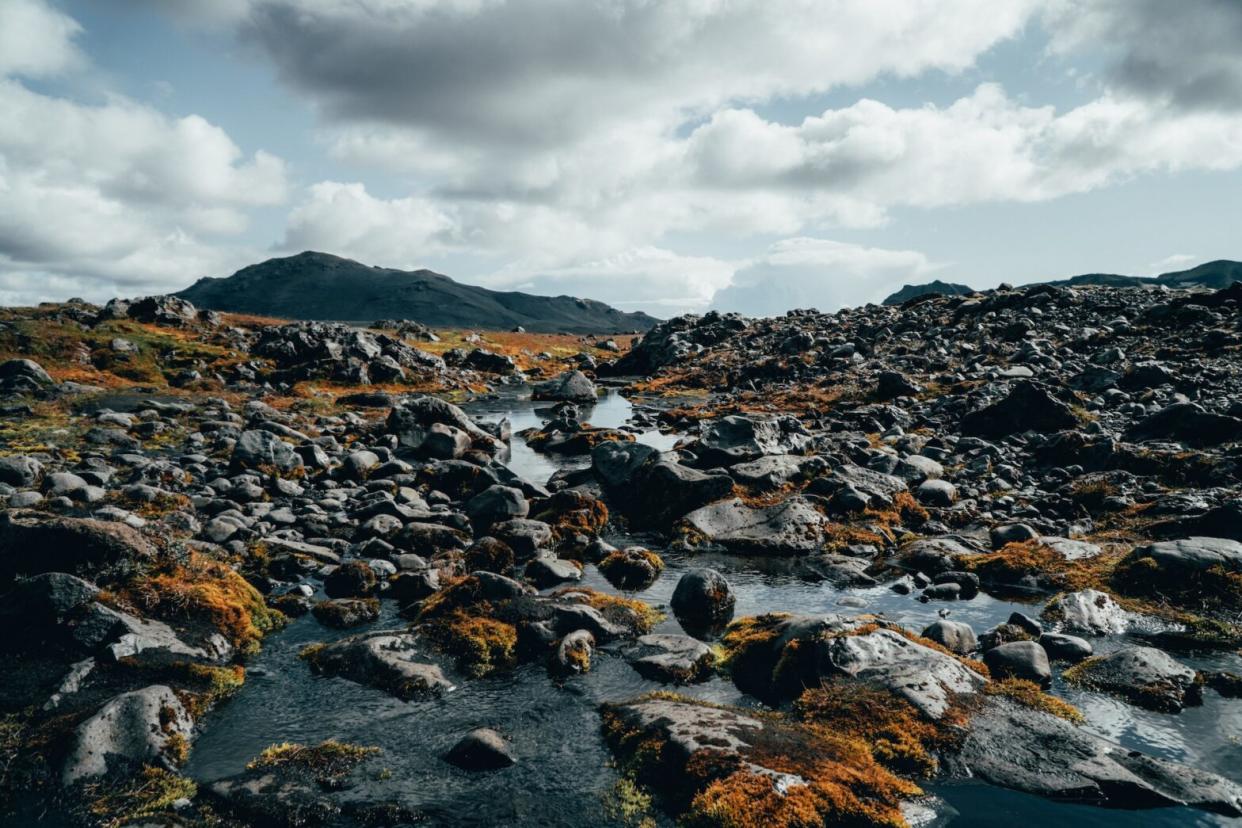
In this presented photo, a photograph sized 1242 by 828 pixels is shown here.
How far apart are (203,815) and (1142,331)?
55.0m

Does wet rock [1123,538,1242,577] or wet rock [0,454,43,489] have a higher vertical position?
wet rock [0,454,43,489]

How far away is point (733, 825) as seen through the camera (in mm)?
7840

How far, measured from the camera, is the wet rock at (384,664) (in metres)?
Result: 11.6

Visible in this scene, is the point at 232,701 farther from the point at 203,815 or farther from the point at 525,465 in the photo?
the point at 525,465

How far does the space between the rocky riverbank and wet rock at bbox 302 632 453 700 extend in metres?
0.06

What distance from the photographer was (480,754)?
31.4 ft

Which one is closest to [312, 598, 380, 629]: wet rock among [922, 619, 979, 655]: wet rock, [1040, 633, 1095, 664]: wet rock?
[922, 619, 979, 655]: wet rock

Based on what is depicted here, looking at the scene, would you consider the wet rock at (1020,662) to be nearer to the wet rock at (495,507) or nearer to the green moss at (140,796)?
the green moss at (140,796)

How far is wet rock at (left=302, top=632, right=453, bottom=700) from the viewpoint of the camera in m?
11.6

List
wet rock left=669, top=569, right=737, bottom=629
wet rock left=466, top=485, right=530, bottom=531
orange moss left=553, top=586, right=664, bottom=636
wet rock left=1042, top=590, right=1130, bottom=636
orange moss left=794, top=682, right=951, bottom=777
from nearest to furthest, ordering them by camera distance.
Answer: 1. orange moss left=794, top=682, right=951, bottom=777
2. wet rock left=1042, top=590, right=1130, bottom=636
3. orange moss left=553, top=586, right=664, bottom=636
4. wet rock left=669, top=569, right=737, bottom=629
5. wet rock left=466, top=485, right=530, bottom=531

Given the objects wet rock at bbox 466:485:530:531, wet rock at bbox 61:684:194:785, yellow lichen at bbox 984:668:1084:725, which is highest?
wet rock at bbox 466:485:530:531

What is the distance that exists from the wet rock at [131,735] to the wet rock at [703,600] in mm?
9485

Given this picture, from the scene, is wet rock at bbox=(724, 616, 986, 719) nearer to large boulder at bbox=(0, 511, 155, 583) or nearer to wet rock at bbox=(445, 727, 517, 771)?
wet rock at bbox=(445, 727, 517, 771)

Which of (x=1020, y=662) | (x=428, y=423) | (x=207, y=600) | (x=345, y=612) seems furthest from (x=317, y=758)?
(x=428, y=423)
